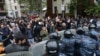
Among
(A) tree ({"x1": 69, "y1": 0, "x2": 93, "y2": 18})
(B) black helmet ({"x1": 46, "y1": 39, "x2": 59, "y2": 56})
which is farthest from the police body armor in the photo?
(A) tree ({"x1": 69, "y1": 0, "x2": 93, "y2": 18})

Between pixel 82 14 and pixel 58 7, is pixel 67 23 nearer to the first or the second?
pixel 82 14

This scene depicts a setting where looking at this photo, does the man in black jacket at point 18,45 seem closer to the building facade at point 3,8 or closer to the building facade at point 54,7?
the building facade at point 54,7

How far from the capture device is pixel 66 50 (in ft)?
35.3

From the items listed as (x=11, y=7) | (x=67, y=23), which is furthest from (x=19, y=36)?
(x=11, y=7)

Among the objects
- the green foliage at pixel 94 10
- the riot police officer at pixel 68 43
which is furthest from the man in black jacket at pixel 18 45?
the green foliage at pixel 94 10

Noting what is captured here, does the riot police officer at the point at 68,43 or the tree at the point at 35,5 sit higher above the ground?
the riot police officer at the point at 68,43

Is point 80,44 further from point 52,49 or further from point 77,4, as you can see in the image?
point 77,4

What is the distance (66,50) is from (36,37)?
7.84 meters

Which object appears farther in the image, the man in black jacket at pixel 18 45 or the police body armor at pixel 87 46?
the police body armor at pixel 87 46

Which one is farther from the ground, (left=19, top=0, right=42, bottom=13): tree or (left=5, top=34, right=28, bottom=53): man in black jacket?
(left=5, top=34, right=28, bottom=53): man in black jacket

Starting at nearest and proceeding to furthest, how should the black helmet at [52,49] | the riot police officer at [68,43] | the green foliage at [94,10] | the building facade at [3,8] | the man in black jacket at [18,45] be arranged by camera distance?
the black helmet at [52,49] → the man in black jacket at [18,45] → the riot police officer at [68,43] → the green foliage at [94,10] → the building facade at [3,8]

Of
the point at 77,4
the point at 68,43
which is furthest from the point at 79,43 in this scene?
the point at 77,4

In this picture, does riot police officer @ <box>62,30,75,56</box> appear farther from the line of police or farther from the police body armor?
the police body armor

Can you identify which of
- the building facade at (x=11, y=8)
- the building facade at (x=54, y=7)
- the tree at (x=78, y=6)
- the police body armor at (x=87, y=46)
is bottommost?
the building facade at (x=11, y=8)
